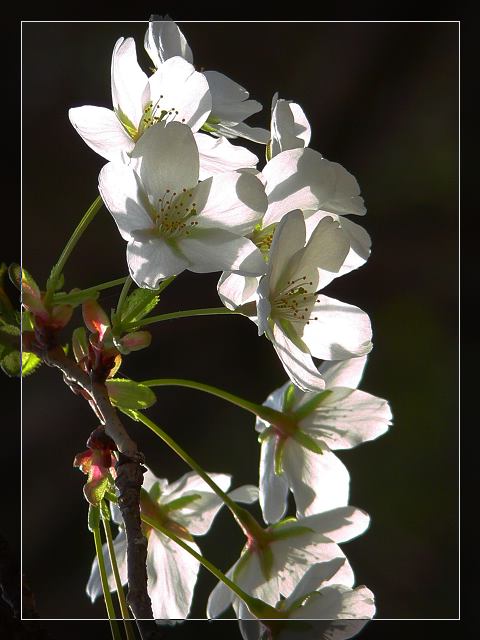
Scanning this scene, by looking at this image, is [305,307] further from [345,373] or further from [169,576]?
[169,576]

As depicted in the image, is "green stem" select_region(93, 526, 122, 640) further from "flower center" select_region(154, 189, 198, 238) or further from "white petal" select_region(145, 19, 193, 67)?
"white petal" select_region(145, 19, 193, 67)

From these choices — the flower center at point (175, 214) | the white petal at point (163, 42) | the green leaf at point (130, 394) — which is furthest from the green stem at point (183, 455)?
the white petal at point (163, 42)

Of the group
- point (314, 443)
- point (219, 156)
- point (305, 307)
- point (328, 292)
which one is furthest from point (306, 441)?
point (328, 292)

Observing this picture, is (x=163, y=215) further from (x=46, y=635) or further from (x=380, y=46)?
(x=380, y=46)

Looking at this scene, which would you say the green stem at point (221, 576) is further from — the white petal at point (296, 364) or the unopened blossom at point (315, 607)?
the white petal at point (296, 364)

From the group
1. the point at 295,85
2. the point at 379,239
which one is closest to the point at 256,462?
the point at 379,239
